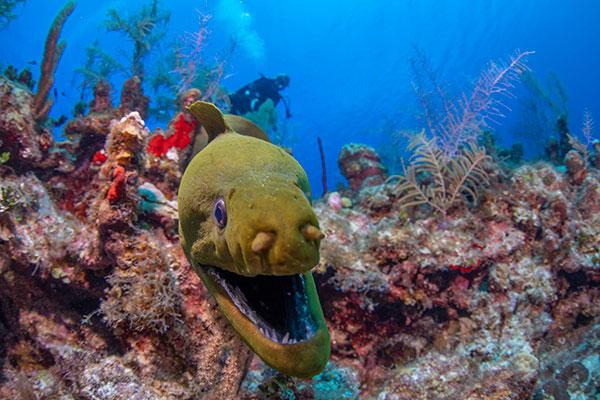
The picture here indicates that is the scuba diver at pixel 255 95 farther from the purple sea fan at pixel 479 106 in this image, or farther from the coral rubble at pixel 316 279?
the purple sea fan at pixel 479 106

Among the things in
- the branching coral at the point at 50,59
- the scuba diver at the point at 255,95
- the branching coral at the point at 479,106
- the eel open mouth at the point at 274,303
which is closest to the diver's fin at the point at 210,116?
the eel open mouth at the point at 274,303

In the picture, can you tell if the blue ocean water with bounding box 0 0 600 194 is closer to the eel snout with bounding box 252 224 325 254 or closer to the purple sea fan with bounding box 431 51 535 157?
the purple sea fan with bounding box 431 51 535 157

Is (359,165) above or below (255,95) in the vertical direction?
below

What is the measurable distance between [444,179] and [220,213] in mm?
4813

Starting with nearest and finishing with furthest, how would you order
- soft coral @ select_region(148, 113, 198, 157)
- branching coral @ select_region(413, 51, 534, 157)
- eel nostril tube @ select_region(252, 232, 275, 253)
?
eel nostril tube @ select_region(252, 232, 275, 253) → soft coral @ select_region(148, 113, 198, 157) → branching coral @ select_region(413, 51, 534, 157)

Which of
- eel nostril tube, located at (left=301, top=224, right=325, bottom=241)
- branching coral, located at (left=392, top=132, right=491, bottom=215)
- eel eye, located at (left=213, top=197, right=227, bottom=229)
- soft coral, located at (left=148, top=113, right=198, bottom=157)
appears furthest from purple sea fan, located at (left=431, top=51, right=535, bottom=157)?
eel nostril tube, located at (left=301, top=224, right=325, bottom=241)

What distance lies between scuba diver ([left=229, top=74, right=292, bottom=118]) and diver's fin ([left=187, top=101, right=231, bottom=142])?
8427 mm

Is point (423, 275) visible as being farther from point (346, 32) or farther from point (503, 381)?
point (346, 32)

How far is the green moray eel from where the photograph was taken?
138 centimetres

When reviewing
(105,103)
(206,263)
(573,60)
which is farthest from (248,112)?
(573,60)

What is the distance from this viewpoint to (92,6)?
51.6 m

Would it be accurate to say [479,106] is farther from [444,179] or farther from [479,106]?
[444,179]

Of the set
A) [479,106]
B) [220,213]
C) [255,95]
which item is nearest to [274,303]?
[220,213]

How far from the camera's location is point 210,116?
2688mm
